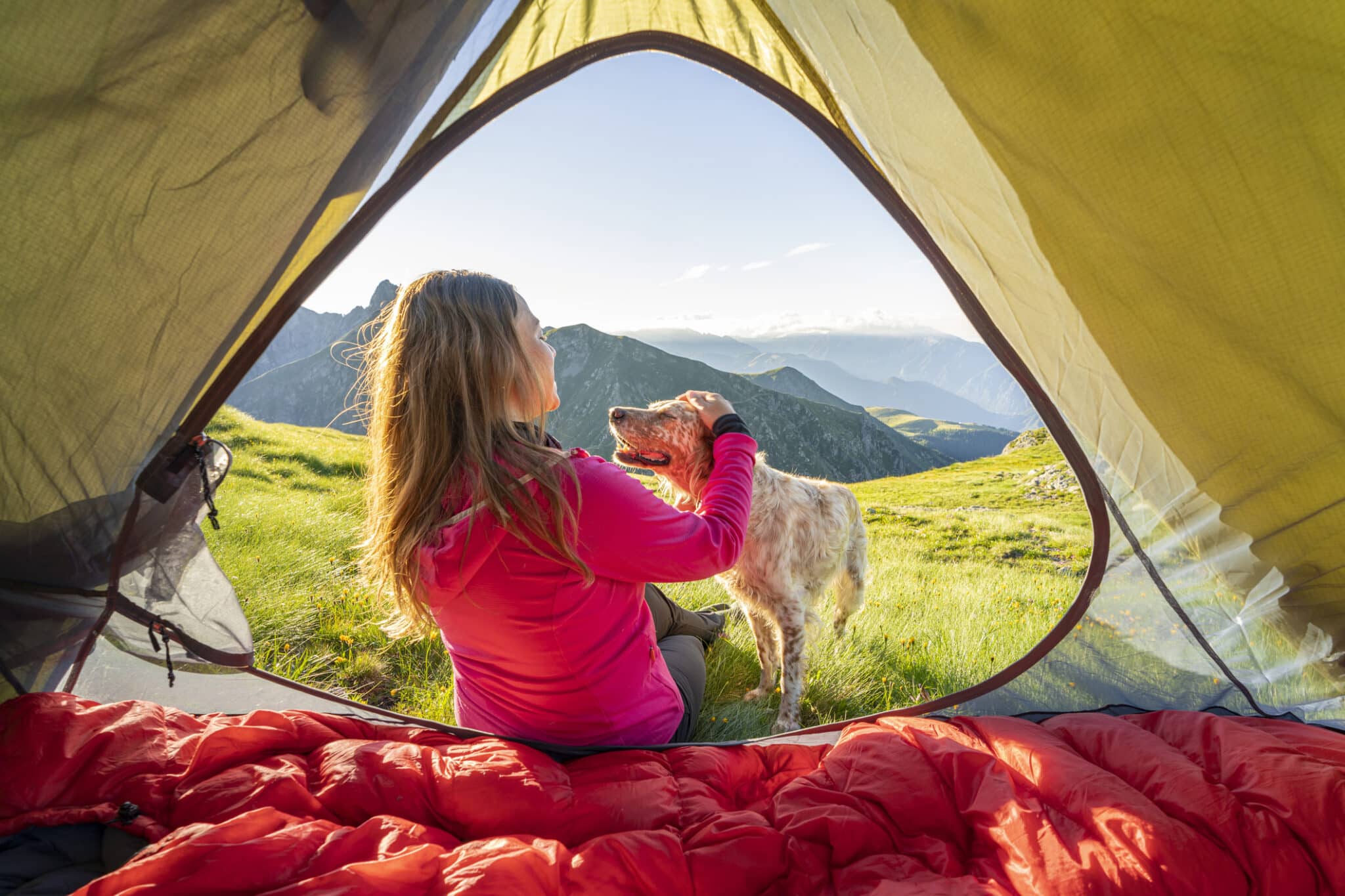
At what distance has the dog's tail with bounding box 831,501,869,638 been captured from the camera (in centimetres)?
507

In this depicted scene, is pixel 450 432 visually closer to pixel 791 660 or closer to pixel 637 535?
pixel 637 535

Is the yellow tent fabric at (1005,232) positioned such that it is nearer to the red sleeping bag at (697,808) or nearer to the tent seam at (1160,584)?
the tent seam at (1160,584)

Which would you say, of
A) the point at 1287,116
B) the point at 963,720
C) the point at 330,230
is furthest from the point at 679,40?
the point at 963,720

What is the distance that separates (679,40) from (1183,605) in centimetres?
342

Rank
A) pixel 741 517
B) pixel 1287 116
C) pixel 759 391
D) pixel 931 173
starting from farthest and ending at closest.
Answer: pixel 759 391 → pixel 931 173 → pixel 741 517 → pixel 1287 116

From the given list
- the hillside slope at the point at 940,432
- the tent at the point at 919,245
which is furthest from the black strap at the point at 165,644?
the hillside slope at the point at 940,432

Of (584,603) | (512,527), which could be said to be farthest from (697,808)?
(512,527)

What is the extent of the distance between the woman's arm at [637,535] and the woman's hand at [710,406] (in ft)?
2.64

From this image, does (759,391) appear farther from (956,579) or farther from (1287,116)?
(1287,116)

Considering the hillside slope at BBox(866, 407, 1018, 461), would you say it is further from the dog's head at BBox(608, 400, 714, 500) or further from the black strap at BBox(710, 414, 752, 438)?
the black strap at BBox(710, 414, 752, 438)

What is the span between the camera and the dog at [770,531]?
373 cm

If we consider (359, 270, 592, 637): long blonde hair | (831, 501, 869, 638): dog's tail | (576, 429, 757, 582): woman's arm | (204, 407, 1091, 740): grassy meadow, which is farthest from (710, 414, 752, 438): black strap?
(831, 501, 869, 638): dog's tail

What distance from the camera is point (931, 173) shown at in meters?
2.55

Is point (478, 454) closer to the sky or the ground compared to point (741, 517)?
closer to the sky
